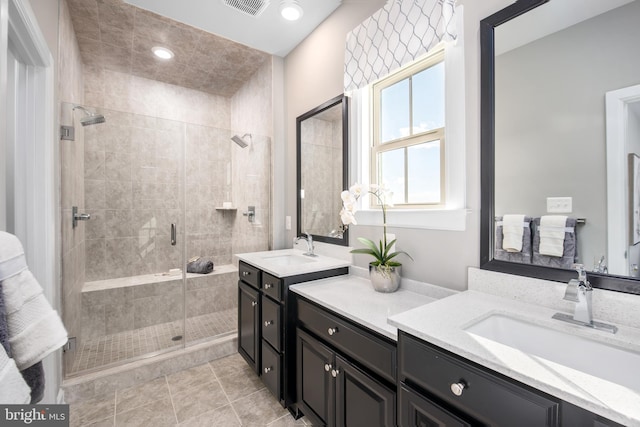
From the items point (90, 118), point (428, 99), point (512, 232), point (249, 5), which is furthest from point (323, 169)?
point (90, 118)

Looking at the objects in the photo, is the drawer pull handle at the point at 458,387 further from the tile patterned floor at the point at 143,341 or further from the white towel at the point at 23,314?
the tile patterned floor at the point at 143,341

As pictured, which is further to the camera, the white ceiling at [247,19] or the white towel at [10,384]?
the white ceiling at [247,19]

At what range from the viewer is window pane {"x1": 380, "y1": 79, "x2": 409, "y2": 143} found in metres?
1.69

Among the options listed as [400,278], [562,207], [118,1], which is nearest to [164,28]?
[118,1]

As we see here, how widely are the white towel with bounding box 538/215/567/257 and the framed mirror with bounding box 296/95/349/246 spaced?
1138mm

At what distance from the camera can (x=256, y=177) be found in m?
2.96

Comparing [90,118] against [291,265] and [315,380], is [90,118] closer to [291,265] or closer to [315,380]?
[291,265]

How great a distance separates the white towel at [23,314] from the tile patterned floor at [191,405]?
1334mm

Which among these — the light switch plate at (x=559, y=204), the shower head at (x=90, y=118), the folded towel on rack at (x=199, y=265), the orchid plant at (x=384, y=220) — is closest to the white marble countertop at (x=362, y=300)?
the orchid plant at (x=384, y=220)

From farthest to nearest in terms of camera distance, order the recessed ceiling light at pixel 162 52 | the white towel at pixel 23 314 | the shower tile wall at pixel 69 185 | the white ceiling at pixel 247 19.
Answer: the recessed ceiling light at pixel 162 52, the white ceiling at pixel 247 19, the shower tile wall at pixel 69 185, the white towel at pixel 23 314

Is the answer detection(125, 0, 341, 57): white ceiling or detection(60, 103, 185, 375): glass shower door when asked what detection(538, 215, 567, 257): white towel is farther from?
detection(60, 103, 185, 375): glass shower door

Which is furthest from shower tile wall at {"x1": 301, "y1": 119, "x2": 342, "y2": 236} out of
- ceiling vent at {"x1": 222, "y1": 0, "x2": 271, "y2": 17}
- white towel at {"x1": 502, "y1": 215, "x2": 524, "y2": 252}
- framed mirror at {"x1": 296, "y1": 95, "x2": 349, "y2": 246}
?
white towel at {"x1": 502, "y1": 215, "x2": 524, "y2": 252}

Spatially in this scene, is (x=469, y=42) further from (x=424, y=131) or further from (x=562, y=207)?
(x=562, y=207)

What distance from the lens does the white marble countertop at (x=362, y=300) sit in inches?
44.4
